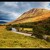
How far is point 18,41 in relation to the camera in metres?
2.13

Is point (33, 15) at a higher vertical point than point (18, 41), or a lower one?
higher

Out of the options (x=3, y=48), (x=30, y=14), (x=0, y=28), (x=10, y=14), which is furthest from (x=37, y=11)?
(x=3, y=48)

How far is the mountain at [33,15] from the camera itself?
220 cm

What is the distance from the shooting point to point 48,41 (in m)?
2.13

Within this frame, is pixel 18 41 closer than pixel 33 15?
Yes

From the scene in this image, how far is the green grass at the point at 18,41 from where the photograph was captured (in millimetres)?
2072

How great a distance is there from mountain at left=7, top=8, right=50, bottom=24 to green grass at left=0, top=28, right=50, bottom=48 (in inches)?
9.2

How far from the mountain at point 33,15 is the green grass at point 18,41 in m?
0.23

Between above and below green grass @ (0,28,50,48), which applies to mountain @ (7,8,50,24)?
above

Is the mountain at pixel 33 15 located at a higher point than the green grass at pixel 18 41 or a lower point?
higher

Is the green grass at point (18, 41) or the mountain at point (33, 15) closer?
the green grass at point (18, 41)

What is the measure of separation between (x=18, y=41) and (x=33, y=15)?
496 millimetres

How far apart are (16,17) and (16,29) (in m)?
0.20

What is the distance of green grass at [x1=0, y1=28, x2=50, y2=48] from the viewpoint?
6.80 feet
